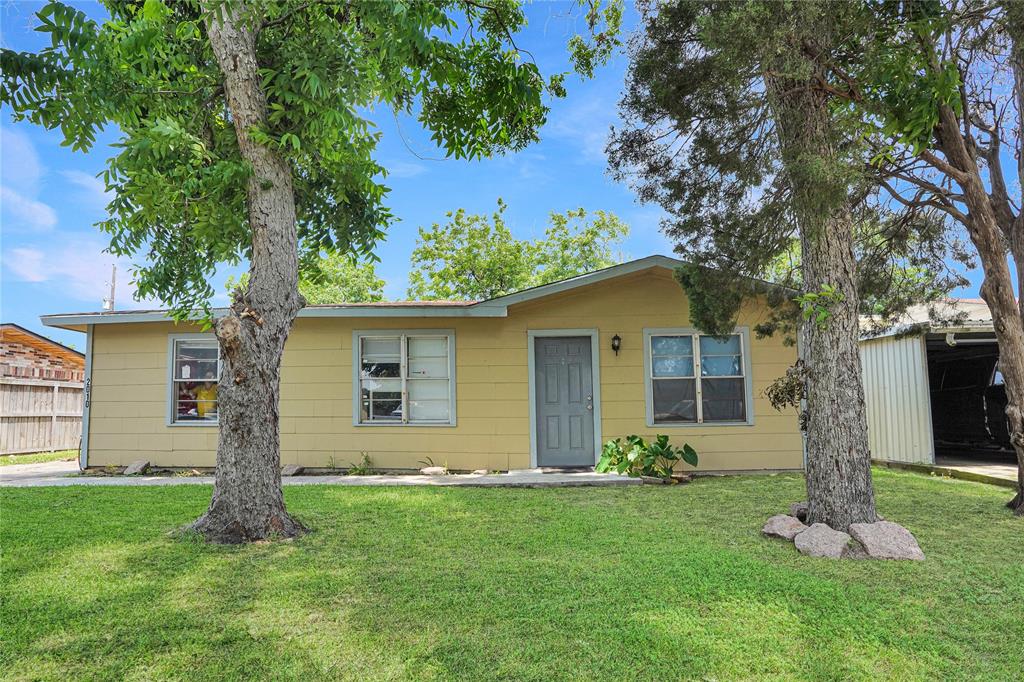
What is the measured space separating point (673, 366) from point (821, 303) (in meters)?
4.02

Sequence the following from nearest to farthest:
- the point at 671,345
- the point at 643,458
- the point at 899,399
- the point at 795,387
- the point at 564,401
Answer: the point at 795,387 < the point at 643,458 < the point at 671,345 < the point at 564,401 < the point at 899,399

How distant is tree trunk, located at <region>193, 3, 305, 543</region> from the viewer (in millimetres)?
4660

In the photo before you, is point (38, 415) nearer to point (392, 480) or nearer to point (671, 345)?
point (392, 480)

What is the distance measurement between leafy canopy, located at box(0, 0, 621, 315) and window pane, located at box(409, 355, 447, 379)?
249cm

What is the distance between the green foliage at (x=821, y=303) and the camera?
4.58 m

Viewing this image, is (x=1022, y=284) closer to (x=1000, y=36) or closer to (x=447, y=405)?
(x=1000, y=36)

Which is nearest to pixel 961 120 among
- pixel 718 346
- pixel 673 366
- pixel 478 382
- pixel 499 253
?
pixel 718 346

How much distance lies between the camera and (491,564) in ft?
13.0

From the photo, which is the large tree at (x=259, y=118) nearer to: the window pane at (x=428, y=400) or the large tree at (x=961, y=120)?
the large tree at (x=961, y=120)

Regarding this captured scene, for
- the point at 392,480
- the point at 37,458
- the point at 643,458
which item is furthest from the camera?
the point at 37,458

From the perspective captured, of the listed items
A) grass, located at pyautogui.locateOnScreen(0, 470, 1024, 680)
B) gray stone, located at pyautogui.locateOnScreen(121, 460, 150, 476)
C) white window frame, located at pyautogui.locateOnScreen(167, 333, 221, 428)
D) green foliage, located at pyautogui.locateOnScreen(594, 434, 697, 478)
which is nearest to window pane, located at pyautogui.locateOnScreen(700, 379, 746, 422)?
green foliage, located at pyautogui.locateOnScreen(594, 434, 697, 478)

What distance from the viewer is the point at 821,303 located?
15.4ft

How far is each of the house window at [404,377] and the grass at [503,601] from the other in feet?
11.3

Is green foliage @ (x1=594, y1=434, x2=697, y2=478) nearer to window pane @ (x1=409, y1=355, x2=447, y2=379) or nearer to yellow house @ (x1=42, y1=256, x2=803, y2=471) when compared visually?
yellow house @ (x1=42, y1=256, x2=803, y2=471)
